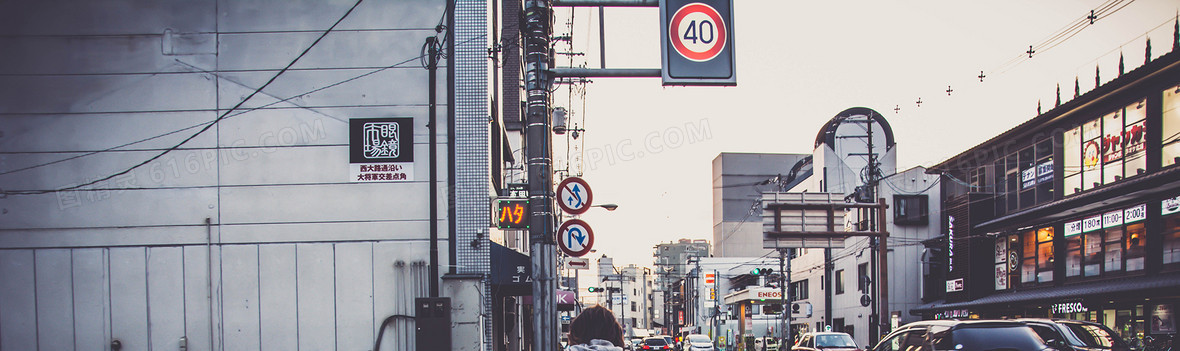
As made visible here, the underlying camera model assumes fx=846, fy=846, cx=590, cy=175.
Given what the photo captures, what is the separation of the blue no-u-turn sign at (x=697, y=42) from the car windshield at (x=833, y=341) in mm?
16734

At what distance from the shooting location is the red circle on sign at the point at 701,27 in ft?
33.5

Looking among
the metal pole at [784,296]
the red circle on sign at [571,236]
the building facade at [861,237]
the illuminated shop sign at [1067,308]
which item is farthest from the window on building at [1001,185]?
the red circle on sign at [571,236]

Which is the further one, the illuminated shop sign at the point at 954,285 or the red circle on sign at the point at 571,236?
the illuminated shop sign at the point at 954,285

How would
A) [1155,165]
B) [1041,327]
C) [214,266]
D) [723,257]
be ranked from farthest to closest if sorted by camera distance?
[723,257], [1155,165], [214,266], [1041,327]

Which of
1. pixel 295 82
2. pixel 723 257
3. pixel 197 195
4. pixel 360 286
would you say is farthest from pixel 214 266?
pixel 723 257

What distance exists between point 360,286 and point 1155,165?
64.0 ft

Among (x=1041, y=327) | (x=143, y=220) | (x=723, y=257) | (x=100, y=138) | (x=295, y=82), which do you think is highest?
(x=295, y=82)

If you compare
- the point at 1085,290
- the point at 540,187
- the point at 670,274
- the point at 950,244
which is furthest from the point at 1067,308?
the point at 670,274

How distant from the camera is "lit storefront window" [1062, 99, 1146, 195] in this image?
22.1m

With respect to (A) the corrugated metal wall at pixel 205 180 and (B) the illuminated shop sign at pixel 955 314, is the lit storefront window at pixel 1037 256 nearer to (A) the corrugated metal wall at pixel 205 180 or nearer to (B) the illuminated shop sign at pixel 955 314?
(B) the illuminated shop sign at pixel 955 314

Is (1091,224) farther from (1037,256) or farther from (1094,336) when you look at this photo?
(1094,336)

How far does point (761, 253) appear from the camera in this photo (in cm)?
9044

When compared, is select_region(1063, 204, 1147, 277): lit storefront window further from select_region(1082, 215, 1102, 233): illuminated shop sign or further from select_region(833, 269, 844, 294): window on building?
select_region(833, 269, 844, 294): window on building

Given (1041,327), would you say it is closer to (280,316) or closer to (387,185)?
(387,185)
